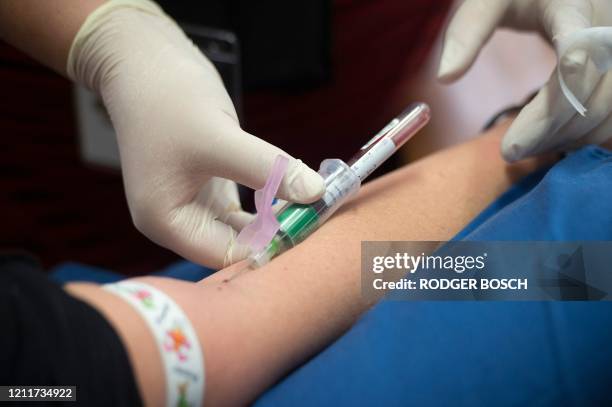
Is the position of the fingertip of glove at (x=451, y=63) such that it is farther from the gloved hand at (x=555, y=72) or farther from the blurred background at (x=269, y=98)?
the blurred background at (x=269, y=98)

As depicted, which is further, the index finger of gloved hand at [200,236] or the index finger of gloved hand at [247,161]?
the index finger of gloved hand at [200,236]

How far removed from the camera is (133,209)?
33.9 inches

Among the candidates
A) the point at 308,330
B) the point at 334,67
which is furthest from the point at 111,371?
the point at 334,67

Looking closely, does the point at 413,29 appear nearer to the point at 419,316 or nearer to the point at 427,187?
the point at 427,187

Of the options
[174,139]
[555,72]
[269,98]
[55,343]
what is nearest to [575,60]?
[555,72]

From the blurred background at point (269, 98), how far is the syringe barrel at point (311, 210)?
2.06ft

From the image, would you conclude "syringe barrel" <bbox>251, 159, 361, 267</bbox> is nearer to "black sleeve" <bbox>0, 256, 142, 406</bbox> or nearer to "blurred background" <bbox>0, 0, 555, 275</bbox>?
"black sleeve" <bbox>0, 256, 142, 406</bbox>

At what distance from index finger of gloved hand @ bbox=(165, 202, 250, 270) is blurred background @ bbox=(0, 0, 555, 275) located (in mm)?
585

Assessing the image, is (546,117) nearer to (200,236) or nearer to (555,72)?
(555,72)

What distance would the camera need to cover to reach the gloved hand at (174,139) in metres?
0.78

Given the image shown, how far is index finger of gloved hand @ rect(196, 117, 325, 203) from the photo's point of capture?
0.73 meters

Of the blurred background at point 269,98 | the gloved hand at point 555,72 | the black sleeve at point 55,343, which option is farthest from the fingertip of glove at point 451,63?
the black sleeve at point 55,343

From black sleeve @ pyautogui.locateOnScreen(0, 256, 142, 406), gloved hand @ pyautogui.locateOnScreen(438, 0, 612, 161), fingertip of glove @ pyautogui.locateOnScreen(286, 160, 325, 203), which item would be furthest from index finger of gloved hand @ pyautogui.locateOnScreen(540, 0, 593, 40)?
black sleeve @ pyautogui.locateOnScreen(0, 256, 142, 406)

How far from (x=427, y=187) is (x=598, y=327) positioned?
0.35m
